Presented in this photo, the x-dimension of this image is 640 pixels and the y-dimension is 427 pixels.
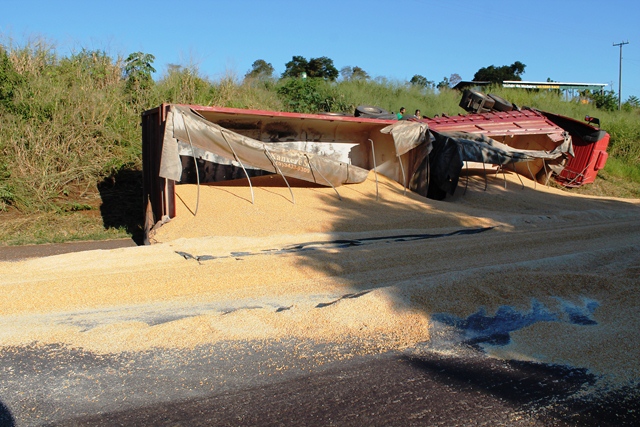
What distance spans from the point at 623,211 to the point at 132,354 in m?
11.3

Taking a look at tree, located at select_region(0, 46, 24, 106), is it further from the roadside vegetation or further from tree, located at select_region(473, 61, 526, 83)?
tree, located at select_region(473, 61, 526, 83)

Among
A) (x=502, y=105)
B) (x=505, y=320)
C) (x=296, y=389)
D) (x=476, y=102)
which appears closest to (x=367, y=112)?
(x=476, y=102)

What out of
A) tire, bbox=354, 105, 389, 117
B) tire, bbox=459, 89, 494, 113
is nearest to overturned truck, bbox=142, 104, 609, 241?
tire, bbox=459, 89, 494, 113

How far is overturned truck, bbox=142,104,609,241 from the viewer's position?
31.1 feet

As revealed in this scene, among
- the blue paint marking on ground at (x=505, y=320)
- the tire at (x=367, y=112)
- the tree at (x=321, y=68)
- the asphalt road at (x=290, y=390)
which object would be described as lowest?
the asphalt road at (x=290, y=390)

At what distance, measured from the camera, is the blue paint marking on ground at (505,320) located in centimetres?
455

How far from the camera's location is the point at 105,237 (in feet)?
33.9

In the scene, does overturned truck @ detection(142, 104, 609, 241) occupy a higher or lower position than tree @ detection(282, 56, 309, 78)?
lower

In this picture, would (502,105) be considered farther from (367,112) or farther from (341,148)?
(341,148)

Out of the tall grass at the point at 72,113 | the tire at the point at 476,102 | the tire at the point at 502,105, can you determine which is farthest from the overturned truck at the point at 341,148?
the tall grass at the point at 72,113

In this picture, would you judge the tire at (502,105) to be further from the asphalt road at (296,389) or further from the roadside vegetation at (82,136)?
the asphalt road at (296,389)

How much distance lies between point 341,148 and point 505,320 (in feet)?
27.9

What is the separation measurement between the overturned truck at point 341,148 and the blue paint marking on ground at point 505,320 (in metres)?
5.45

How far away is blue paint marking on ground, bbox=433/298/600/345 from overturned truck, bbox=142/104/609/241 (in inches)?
215
